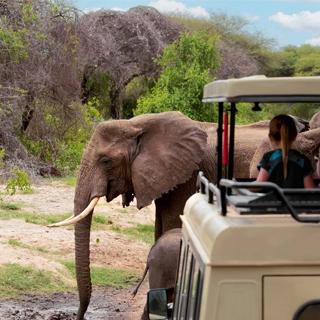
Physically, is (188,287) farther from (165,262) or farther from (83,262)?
(83,262)

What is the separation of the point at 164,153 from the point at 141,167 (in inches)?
9.0

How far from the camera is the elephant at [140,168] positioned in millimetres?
6367

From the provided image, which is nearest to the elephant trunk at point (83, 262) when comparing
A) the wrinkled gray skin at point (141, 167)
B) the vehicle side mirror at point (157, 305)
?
the wrinkled gray skin at point (141, 167)

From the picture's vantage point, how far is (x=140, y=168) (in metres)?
6.62

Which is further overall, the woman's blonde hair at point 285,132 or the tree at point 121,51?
the tree at point 121,51

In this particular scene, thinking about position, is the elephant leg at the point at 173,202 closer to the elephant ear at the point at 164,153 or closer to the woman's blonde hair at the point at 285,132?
the elephant ear at the point at 164,153

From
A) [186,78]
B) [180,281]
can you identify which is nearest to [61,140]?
[186,78]

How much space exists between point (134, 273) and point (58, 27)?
6.79 metres

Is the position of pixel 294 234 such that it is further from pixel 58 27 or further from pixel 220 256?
pixel 58 27

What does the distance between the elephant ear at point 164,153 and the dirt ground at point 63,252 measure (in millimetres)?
1117

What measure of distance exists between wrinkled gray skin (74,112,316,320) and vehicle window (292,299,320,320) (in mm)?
4623

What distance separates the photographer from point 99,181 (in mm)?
6391

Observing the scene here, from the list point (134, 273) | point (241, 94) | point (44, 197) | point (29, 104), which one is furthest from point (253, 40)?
point (241, 94)

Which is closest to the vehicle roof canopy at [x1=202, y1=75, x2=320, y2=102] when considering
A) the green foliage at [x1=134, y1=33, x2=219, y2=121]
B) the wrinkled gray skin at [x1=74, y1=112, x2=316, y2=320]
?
the wrinkled gray skin at [x1=74, y1=112, x2=316, y2=320]
